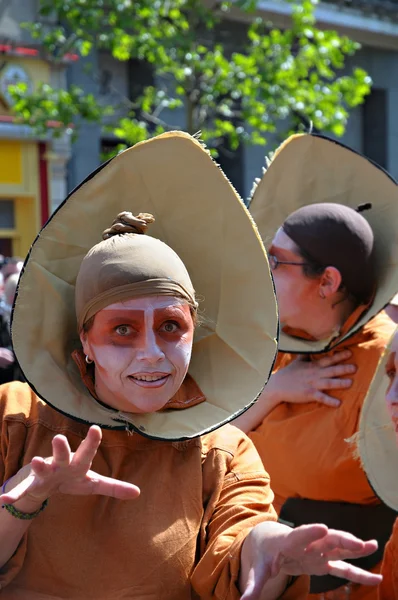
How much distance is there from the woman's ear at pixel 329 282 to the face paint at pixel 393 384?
0.70 m

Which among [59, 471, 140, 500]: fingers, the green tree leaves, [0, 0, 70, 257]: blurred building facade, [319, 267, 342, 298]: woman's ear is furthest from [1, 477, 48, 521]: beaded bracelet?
[0, 0, 70, 257]: blurred building facade

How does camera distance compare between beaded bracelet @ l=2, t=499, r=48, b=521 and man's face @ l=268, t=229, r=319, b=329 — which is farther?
man's face @ l=268, t=229, r=319, b=329

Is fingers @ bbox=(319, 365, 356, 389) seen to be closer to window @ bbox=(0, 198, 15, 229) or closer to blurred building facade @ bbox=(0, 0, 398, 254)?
blurred building facade @ bbox=(0, 0, 398, 254)

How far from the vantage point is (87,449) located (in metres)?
1.62

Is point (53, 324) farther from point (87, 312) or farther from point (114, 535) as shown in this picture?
point (114, 535)

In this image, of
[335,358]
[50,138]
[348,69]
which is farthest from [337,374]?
[348,69]

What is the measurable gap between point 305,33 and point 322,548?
8.89 metres

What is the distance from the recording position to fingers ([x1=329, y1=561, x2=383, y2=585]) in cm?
153

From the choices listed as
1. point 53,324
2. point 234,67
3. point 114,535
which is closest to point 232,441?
point 114,535

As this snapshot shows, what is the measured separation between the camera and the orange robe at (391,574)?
1.94 metres

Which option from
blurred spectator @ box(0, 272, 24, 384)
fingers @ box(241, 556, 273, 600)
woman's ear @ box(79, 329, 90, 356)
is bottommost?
blurred spectator @ box(0, 272, 24, 384)

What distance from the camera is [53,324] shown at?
2.04 meters

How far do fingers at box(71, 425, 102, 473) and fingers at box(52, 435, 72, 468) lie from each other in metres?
0.02

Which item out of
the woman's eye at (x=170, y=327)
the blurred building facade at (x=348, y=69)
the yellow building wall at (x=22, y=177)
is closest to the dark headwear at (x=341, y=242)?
the woman's eye at (x=170, y=327)
